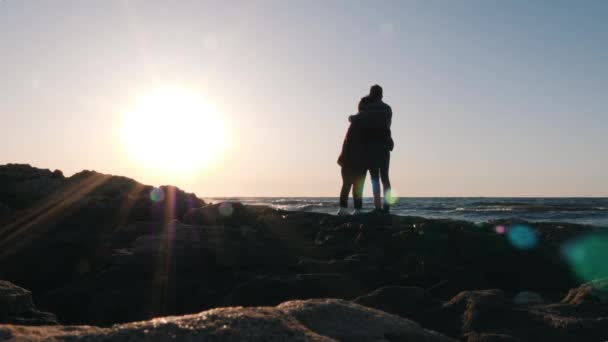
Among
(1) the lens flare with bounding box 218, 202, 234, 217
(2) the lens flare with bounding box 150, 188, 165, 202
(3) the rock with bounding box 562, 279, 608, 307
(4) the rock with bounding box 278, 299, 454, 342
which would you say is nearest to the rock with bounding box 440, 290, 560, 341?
(3) the rock with bounding box 562, 279, 608, 307

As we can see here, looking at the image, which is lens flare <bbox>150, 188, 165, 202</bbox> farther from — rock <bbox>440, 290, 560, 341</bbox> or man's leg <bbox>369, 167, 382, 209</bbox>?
rock <bbox>440, 290, 560, 341</bbox>

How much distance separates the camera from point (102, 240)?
643 centimetres

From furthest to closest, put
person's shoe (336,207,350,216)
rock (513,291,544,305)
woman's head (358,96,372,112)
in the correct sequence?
1. person's shoe (336,207,350,216)
2. woman's head (358,96,372,112)
3. rock (513,291,544,305)

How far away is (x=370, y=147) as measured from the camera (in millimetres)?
9172

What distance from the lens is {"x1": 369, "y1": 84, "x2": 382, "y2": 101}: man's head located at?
9.02 metres

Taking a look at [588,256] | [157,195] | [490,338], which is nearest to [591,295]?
[490,338]

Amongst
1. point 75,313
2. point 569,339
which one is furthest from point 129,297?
point 569,339

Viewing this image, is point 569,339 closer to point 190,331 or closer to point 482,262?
point 190,331

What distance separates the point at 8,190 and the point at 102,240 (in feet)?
14.5

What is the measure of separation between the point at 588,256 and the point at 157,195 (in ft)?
22.5

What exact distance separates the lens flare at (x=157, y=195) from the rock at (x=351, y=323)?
7192 mm

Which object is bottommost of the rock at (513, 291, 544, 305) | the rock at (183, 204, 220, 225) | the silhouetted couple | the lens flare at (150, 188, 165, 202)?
the rock at (513, 291, 544, 305)

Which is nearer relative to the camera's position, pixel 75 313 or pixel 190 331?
pixel 190 331

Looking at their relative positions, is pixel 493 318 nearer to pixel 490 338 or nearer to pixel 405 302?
pixel 490 338
